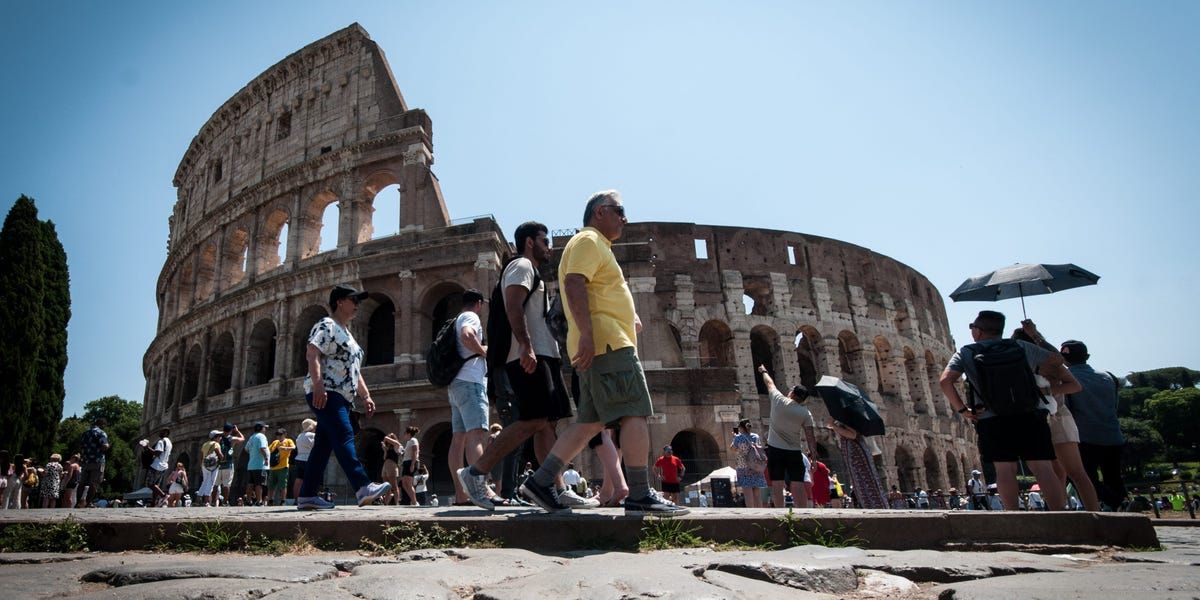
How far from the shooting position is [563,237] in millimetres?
21000

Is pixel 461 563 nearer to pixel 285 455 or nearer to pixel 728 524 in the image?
pixel 728 524

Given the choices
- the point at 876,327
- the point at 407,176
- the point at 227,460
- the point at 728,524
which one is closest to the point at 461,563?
the point at 728,524

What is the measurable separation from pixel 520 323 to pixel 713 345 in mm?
22282

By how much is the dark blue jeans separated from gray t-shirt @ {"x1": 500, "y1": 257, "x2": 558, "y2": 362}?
51.0 inches

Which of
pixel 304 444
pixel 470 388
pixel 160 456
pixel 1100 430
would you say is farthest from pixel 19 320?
pixel 1100 430

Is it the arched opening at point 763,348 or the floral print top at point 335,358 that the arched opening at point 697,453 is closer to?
the arched opening at point 763,348

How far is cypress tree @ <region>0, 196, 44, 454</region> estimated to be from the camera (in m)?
19.9

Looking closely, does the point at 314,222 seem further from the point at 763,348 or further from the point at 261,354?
the point at 763,348

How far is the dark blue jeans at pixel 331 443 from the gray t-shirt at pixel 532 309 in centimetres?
130

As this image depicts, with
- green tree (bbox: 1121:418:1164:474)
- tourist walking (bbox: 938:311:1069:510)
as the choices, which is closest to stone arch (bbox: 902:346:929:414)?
tourist walking (bbox: 938:311:1069:510)

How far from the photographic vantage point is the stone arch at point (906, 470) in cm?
2328

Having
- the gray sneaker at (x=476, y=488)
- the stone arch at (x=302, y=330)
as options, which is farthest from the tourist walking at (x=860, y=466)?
the stone arch at (x=302, y=330)

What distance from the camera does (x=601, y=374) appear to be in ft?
11.6

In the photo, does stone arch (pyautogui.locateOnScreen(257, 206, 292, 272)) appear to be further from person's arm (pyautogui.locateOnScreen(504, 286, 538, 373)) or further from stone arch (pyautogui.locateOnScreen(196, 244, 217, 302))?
person's arm (pyautogui.locateOnScreen(504, 286, 538, 373))
